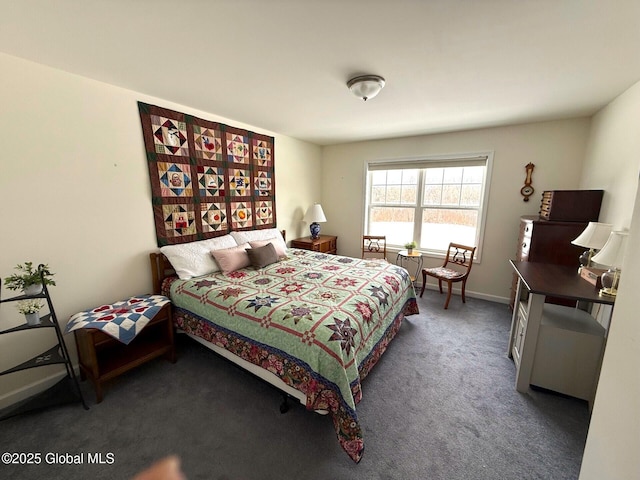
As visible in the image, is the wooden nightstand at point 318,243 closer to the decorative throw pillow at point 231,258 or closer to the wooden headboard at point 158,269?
the decorative throw pillow at point 231,258

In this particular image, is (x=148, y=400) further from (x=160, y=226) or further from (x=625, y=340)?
(x=625, y=340)

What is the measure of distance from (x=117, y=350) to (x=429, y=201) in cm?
404

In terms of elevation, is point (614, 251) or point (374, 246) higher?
point (614, 251)

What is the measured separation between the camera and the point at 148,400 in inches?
71.6

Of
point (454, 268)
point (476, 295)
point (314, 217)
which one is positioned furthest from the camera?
point (314, 217)

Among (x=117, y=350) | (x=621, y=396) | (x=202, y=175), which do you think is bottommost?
(x=117, y=350)

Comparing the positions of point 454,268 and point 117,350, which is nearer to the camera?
point 117,350

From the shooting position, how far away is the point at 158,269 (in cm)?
246

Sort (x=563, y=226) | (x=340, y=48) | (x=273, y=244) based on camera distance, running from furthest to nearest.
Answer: (x=273, y=244) → (x=563, y=226) → (x=340, y=48)

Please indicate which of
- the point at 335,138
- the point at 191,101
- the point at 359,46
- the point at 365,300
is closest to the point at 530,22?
the point at 359,46

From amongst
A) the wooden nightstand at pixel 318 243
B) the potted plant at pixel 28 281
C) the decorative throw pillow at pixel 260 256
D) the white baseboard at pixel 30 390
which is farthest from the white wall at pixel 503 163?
the white baseboard at pixel 30 390

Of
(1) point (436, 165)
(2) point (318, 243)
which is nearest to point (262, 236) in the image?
(2) point (318, 243)

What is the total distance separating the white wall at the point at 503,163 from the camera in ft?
9.51

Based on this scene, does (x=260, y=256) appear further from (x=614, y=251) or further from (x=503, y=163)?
(x=503, y=163)
